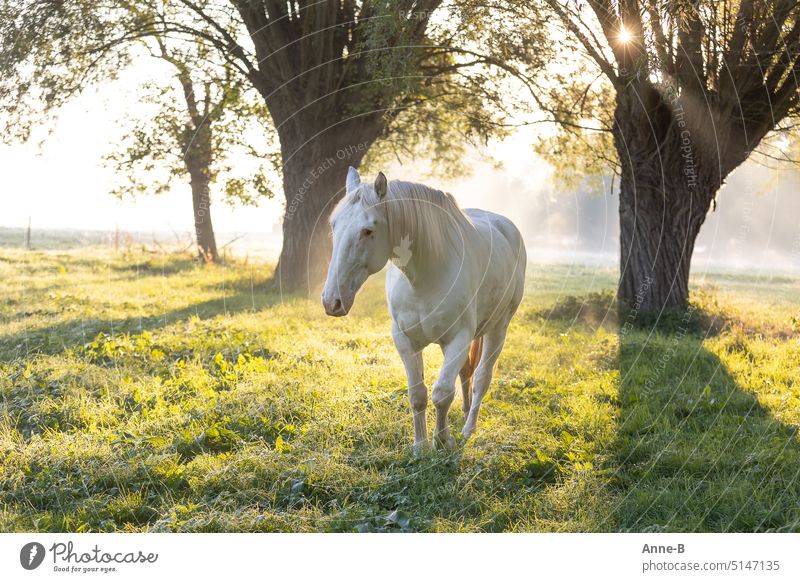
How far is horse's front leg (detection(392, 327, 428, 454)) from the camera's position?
18.1ft

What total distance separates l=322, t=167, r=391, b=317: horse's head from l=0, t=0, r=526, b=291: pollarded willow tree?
18.9 ft

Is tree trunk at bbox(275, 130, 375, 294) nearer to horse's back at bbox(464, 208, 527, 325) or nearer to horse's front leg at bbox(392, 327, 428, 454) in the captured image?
horse's back at bbox(464, 208, 527, 325)

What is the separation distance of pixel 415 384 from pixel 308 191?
801cm

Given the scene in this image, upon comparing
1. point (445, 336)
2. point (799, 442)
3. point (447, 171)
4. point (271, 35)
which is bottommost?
point (799, 442)

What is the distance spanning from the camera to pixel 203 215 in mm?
19594

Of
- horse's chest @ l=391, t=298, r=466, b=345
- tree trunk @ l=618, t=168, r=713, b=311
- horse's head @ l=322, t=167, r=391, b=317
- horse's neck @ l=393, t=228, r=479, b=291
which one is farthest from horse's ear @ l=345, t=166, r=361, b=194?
tree trunk @ l=618, t=168, r=713, b=311

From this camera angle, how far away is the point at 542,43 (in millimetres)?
10539

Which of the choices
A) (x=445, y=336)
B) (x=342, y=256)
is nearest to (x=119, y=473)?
(x=342, y=256)

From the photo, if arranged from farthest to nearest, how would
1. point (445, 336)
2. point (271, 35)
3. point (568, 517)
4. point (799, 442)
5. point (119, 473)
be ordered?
point (271, 35), point (799, 442), point (445, 336), point (119, 473), point (568, 517)

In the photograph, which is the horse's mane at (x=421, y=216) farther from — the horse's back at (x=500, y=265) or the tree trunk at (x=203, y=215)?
the tree trunk at (x=203, y=215)

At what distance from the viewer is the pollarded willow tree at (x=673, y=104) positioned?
8.88 meters

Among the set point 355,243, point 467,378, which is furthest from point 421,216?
point 467,378
